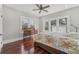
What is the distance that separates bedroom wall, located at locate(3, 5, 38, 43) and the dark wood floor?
10 cm

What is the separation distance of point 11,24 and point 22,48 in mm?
473

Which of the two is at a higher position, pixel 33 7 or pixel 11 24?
pixel 33 7

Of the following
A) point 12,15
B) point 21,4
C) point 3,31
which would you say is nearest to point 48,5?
point 21,4

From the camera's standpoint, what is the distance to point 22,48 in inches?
75.5

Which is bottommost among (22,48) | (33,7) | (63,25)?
(22,48)

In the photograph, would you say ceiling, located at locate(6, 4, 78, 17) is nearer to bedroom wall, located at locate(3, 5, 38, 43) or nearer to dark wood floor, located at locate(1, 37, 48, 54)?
bedroom wall, located at locate(3, 5, 38, 43)

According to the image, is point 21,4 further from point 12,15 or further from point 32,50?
point 32,50

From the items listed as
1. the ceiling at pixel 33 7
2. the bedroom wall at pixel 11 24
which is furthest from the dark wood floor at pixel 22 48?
the ceiling at pixel 33 7

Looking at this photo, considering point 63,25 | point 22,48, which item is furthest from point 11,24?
point 63,25

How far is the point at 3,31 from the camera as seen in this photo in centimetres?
187

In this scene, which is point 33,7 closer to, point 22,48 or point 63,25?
point 63,25

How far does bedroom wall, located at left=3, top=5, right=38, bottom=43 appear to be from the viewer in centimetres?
186

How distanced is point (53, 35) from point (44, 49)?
304 millimetres
